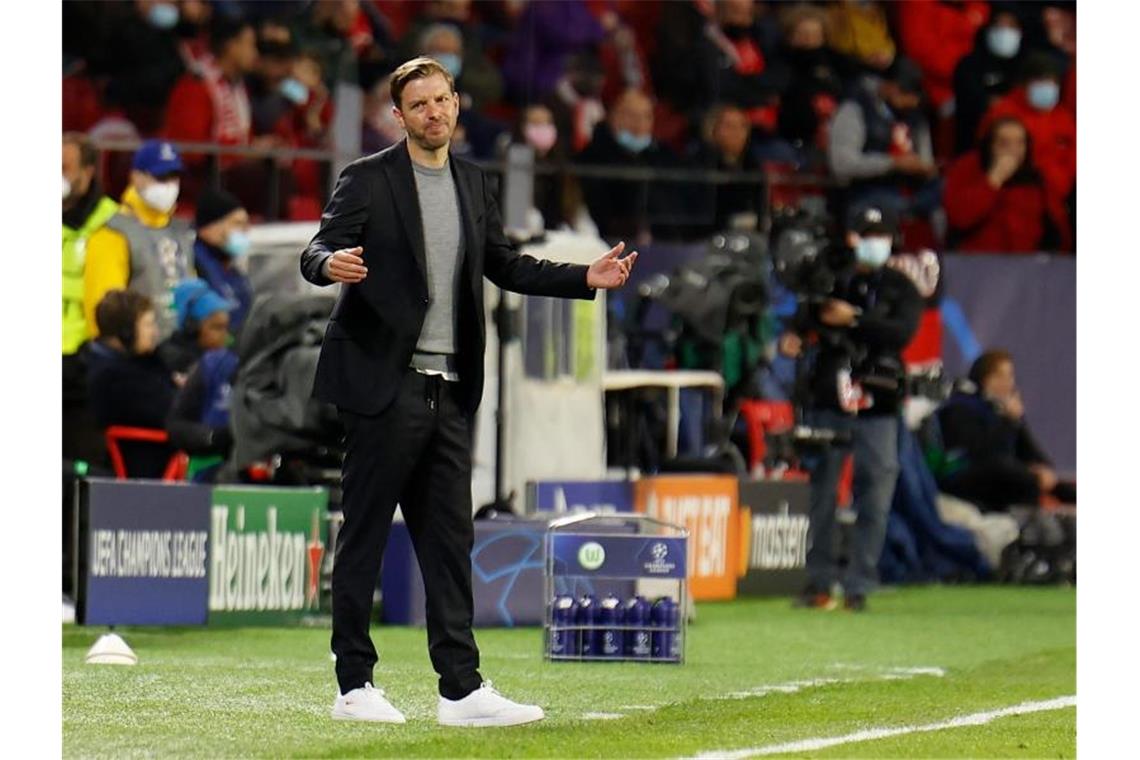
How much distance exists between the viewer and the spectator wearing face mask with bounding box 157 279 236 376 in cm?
1336

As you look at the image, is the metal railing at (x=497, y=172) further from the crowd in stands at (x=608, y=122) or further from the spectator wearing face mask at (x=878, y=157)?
the spectator wearing face mask at (x=878, y=157)

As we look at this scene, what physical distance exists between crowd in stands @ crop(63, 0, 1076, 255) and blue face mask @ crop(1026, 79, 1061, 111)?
0.05 feet

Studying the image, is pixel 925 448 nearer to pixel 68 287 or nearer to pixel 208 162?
pixel 208 162

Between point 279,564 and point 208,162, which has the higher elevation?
point 208,162

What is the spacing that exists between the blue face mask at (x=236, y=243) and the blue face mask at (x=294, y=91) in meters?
2.49

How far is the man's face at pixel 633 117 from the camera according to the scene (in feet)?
58.3

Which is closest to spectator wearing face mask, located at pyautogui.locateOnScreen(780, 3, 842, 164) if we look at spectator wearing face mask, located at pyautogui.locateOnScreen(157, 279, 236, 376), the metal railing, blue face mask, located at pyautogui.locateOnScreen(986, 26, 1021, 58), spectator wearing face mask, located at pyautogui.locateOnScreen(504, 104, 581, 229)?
the metal railing

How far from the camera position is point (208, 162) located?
620 inches

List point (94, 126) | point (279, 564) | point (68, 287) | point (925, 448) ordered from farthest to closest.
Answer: point (925, 448)
point (94, 126)
point (68, 287)
point (279, 564)

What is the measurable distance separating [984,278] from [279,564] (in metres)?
6.58

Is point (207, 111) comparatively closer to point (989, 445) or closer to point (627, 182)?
point (627, 182)

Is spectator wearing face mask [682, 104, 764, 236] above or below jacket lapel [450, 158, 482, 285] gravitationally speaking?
above

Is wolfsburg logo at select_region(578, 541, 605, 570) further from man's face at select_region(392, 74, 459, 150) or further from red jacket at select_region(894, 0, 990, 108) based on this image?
red jacket at select_region(894, 0, 990, 108)

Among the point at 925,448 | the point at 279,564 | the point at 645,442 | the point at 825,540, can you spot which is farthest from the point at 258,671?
the point at 925,448
